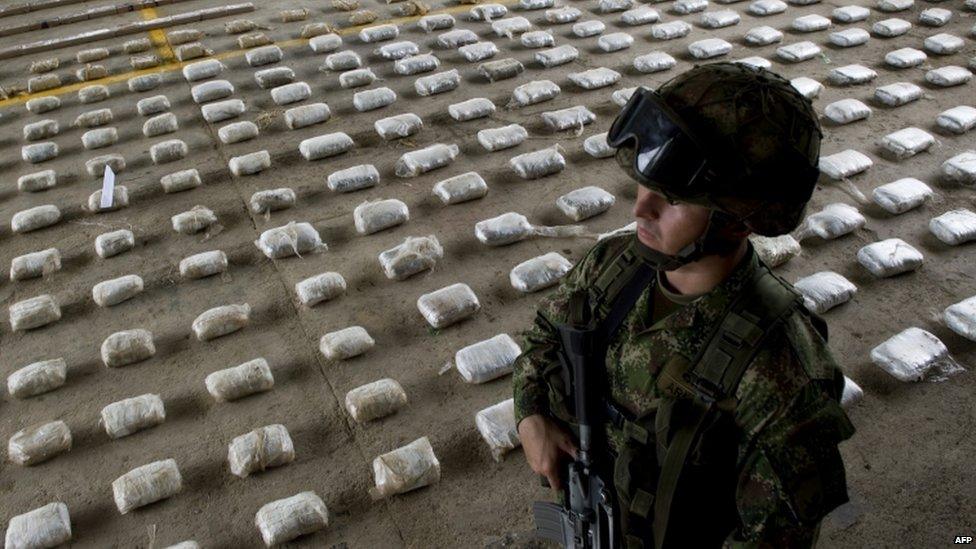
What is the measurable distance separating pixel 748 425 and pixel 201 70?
15.5 ft

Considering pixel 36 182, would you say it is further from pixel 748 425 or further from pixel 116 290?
pixel 748 425

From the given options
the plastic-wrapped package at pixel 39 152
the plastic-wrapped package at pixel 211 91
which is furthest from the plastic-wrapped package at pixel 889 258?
the plastic-wrapped package at pixel 39 152

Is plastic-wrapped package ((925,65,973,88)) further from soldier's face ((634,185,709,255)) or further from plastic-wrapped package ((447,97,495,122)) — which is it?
soldier's face ((634,185,709,255))

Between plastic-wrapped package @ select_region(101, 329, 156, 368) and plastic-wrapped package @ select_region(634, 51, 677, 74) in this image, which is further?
plastic-wrapped package @ select_region(634, 51, 677, 74)

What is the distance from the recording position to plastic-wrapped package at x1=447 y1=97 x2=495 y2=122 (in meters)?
4.68

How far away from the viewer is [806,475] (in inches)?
55.1

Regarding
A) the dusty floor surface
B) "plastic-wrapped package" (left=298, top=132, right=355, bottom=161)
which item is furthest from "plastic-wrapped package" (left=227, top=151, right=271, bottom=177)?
"plastic-wrapped package" (left=298, top=132, right=355, bottom=161)

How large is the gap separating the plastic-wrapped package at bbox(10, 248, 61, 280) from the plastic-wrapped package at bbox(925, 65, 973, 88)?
4.89m

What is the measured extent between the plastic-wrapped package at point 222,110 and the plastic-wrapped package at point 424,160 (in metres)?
1.17

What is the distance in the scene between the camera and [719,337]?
1.49 meters

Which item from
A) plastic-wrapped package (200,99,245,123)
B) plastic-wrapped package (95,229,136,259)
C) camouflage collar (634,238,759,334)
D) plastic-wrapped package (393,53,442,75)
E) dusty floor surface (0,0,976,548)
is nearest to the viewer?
camouflage collar (634,238,759,334)

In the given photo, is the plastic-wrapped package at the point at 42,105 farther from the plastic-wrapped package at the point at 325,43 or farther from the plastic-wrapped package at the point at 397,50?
the plastic-wrapped package at the point at 397,50

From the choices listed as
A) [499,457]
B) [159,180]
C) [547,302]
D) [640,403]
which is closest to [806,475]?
A: [640,403]

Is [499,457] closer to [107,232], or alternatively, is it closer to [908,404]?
[908,404]
